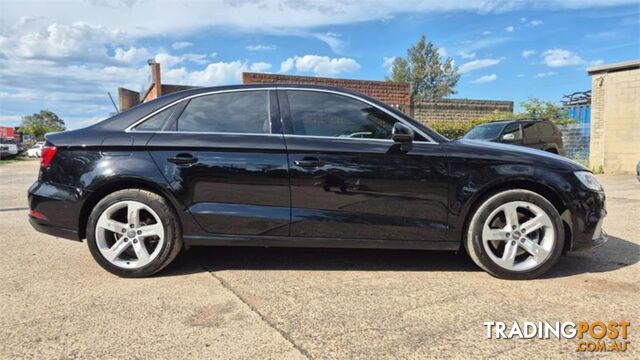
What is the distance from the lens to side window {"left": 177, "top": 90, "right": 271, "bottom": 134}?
3605 mm

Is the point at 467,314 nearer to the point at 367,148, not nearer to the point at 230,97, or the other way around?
the point at 367,148

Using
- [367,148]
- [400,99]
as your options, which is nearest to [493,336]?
[367,148]

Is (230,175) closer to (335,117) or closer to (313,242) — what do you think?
(313,242)

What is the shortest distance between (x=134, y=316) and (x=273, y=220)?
4.05 feet

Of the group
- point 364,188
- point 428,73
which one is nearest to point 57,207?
point 364,188

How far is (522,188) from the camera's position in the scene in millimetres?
3605

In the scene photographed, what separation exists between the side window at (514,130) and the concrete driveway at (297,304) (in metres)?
6.19

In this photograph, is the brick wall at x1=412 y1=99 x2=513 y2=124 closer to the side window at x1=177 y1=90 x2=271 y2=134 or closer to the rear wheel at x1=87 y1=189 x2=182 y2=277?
the side window at x1=177 y1=90 x2=271 y2=134

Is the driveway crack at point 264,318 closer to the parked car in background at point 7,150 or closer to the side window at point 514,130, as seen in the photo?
the side window at point 514,130

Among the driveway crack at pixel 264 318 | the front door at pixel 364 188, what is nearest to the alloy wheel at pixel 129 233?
the driveway crack at pixel 264 318

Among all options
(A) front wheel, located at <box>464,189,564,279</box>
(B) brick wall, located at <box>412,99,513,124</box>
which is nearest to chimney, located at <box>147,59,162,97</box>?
(B) brick wall, located at <box>412,99,513,124</box>

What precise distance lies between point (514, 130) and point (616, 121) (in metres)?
5.58

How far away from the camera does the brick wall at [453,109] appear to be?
18264mm

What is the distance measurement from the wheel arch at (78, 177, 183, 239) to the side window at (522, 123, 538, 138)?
9.37 metres
